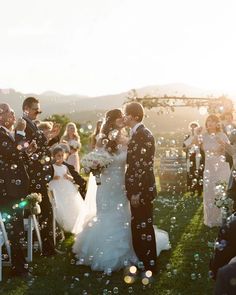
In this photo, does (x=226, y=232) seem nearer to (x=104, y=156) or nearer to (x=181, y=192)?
(x=104, y=156)

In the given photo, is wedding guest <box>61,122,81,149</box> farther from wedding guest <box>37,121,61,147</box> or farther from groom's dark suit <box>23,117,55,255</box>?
groom's dark suit <box>23,117,55,255</box>

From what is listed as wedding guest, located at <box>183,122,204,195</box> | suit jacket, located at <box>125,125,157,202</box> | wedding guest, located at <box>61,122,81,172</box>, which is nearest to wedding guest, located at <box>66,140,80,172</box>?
wedding guest, located at <box>61,122,81,172</box>

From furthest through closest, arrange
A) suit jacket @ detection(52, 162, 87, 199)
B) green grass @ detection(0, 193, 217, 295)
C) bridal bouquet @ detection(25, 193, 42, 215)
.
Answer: suit jacket @ detection(52, 162, 87, 199) → bridal bouquet @ detection(25, 193, 42, 215) → green grass @ detection(0, 193, 217, 295)

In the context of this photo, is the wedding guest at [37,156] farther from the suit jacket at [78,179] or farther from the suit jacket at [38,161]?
the suit jacket at [78,179]

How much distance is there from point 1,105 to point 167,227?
510 cm

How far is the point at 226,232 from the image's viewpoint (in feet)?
11.0

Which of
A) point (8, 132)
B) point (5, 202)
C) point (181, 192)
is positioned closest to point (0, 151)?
point (8, 132)

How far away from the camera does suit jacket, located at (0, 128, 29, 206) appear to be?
7297mm

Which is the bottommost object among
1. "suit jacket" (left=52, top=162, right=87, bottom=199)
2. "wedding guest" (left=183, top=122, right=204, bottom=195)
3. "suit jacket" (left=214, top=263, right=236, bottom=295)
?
"wedding guest" (left=183, top=122, right=204, bottom=195)

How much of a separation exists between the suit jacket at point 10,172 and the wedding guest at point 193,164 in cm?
963

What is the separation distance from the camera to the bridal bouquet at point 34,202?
26.1 ft

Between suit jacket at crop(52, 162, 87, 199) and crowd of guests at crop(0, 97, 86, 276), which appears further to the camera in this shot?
suit jacket at crop(52, 162, 87, 199)

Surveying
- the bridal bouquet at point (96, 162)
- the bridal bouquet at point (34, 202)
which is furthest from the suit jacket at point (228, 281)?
the bridal bouquet at point (34, 202)

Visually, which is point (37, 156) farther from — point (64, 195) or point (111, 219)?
point (64, 195)
